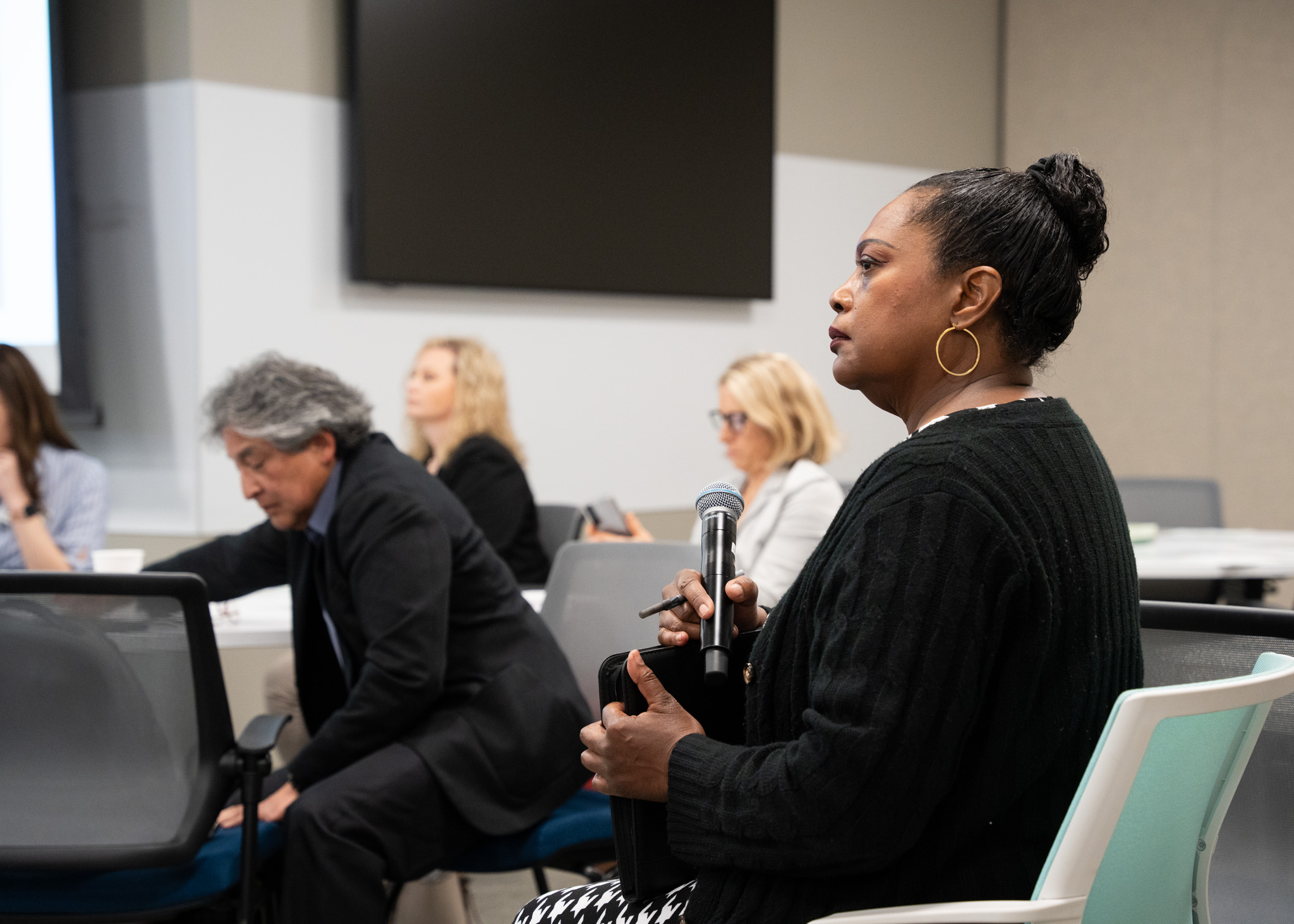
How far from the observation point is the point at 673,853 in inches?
48.1

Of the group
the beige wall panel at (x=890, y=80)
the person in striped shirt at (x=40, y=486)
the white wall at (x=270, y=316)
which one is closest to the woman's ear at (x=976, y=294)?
the person in striped shirt at (x=40, y=486)

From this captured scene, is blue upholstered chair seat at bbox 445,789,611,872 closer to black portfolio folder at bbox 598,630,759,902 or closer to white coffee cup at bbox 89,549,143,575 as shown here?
black portfolio folder at bbox 598,630,759,902

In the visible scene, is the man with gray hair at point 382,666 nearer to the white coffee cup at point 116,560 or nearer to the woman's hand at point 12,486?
the white coffee cup at point 116,560

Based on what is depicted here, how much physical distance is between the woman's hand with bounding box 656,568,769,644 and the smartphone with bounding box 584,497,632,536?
2177mm

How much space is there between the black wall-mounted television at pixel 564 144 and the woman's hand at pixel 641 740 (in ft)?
11.0

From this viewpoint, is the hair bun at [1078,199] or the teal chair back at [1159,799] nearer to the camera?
the teal chair back at [1159,799]

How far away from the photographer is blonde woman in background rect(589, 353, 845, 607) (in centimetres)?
301

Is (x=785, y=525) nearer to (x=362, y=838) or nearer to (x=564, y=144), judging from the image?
(x=362, y=838)

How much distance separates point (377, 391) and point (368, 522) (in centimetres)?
239

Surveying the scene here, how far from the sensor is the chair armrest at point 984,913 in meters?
0.97

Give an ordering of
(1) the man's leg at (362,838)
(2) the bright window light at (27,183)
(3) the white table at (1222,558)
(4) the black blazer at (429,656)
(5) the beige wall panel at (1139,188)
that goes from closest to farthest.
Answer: (1) the man's leg at (362,838), (4) the black blazer at (429,656), (3) the white table at (1222,558), (2) the bright window light at (27,183), (5) the beige wall panel at (1139,188)

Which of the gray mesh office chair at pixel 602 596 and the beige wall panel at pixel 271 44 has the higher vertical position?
the beige wall panel at pixel 271 44

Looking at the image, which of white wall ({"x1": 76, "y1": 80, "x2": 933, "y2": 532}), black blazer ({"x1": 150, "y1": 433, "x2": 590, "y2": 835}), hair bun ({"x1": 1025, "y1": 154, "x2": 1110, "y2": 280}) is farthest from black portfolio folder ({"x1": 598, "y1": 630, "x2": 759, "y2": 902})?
white wall ({"x1": 76, "y1": 80, "x2": 933, "y2": 532})

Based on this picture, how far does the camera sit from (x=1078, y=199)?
1165 millimetres
